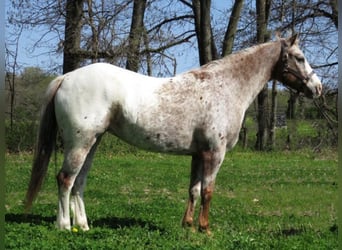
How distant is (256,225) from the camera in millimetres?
6727

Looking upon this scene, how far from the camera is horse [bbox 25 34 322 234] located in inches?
226

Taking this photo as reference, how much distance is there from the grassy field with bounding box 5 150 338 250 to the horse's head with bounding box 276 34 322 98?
6.15ft

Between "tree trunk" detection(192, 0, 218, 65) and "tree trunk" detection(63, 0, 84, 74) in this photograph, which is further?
"tree trunk" detection(192, 0, 218, 65)

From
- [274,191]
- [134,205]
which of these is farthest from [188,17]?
[134,205]

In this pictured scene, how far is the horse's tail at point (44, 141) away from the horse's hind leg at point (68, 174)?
1.21ft

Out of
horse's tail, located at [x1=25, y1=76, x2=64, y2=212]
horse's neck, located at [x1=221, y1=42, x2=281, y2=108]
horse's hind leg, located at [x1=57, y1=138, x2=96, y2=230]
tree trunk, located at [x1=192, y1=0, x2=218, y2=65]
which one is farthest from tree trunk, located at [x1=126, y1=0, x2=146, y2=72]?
horse's hind leg, located at [x1=57, y1=138, x2=96, y2=230]

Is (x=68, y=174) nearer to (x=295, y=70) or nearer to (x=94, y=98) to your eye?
(x=94, y=98)

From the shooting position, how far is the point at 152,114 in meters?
5.88

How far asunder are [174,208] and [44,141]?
2.60 metres

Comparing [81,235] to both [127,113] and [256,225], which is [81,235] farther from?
[256,225]

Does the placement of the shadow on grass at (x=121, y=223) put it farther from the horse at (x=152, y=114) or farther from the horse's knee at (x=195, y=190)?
the horse's knee at (x=195, y=190)

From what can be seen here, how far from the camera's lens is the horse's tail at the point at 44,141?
5914 millimetres

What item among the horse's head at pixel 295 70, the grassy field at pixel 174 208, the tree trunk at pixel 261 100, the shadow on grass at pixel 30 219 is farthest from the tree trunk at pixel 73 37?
the horse's head at pixel 295 70

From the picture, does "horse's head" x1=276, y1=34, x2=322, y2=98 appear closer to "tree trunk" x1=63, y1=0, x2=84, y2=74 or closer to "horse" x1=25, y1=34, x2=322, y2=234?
"horse" x1=25, y1=34, x2=322, y2=234
